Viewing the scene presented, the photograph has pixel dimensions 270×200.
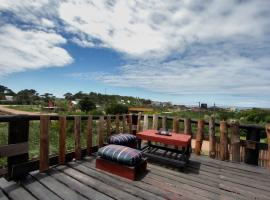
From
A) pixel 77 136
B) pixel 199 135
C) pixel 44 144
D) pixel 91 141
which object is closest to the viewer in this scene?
pixel 44 144

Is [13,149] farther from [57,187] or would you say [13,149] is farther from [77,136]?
[77,136]

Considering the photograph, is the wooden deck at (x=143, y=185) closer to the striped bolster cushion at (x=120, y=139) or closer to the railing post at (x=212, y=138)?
the striped bolster cushion at (x=120, y=139)

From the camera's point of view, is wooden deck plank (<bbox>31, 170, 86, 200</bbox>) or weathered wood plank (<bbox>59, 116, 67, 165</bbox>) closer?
wooden deck plank (<bbox>31, 170, 86, 200</bbox>)

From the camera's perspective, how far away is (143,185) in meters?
3.71

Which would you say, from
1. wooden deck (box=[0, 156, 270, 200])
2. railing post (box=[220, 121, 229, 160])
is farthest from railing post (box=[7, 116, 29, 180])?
railing post (box=[220, 121, 229, 160])

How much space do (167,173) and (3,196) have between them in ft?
9.59

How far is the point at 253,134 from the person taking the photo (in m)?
5.58

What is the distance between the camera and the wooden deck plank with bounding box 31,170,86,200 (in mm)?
3109

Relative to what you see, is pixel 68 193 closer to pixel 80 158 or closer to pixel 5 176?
pixel 5 176

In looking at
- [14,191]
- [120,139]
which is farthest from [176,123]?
[14,191]

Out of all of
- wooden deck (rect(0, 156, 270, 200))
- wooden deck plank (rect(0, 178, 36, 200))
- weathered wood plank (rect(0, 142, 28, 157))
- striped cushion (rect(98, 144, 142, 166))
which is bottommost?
wooden deck (rect(0, 156, 270, 200))

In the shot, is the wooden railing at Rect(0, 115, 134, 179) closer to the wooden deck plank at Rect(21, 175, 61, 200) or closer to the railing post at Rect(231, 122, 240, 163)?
the wooden deck plank at Rect(21, 175, 61, 200)

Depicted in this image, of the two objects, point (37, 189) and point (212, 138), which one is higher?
point (212, 138)

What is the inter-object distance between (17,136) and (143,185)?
231cm
